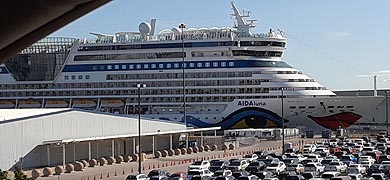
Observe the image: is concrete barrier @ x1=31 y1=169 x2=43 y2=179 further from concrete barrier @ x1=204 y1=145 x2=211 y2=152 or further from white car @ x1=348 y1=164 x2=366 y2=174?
concrete barrier @ x1=204 y1=145 x2=211 y2=152

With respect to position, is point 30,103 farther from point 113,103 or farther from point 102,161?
point 102,161

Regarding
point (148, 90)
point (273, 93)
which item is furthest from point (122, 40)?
point (273, 93)

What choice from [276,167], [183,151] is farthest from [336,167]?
[183,151]

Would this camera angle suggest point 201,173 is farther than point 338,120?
No

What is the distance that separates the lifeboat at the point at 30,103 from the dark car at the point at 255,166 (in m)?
33.5

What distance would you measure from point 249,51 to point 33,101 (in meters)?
19.4

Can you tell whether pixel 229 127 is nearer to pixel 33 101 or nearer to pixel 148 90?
pixel 148 90

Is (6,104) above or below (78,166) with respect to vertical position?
above

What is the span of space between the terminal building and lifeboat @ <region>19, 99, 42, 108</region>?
2138cm

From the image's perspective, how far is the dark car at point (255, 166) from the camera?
26.6 m

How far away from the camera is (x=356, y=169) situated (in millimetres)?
25656

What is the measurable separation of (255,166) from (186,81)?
2791 centimetres

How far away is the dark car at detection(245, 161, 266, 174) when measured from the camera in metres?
26.6

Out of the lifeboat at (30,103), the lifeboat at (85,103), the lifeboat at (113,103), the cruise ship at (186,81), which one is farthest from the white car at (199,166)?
the lifeboat at (30,103)
